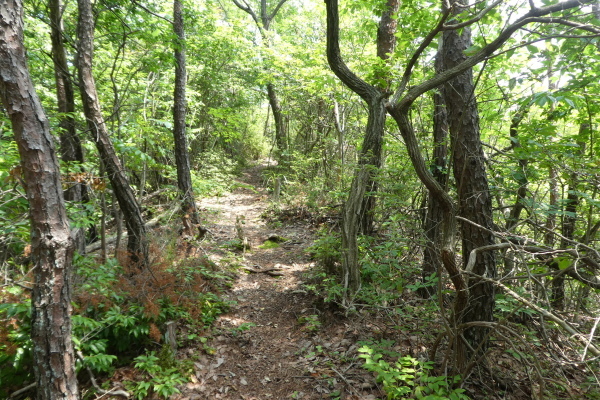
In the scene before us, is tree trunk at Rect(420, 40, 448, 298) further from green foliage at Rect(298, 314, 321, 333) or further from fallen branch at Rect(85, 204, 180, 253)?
fallen branch at Rect(85, 204, 180, 253)

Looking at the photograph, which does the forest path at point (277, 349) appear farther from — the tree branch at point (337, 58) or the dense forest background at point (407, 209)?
the tree branch at point (337, 58)

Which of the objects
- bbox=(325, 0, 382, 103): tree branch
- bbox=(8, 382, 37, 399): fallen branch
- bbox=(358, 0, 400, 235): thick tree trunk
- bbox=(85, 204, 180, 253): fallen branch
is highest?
bbox=(325, 0, 382, 103): tree branch

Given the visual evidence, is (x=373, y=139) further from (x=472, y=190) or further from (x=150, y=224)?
(x=150, y=224)

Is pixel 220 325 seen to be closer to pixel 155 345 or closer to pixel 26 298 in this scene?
pixel 155 345

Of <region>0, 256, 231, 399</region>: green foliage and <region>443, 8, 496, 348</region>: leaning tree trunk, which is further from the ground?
<region>443, 8, 496, 348</region>: leaning tree trunk

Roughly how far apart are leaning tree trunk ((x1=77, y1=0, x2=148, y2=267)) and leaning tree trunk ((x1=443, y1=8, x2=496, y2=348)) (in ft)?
14.3

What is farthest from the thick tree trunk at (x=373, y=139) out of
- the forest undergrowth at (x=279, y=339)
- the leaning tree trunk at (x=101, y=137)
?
the leaning tree trunk at (x=101, y=137)

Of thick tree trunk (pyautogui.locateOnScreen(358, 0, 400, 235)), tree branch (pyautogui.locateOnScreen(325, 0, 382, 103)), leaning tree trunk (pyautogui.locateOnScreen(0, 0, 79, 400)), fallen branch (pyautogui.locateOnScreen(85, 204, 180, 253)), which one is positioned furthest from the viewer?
fallen branch (pyautogui.locateOnScreen(85, 204, 180, 253))

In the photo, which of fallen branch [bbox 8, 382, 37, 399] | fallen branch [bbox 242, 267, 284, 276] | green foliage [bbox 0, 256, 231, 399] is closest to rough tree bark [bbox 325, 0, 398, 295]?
fallen branch [bbox 242, 267, 284, 276]

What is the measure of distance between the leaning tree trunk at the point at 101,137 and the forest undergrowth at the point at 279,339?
39cm

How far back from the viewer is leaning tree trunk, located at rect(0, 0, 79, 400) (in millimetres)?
2564

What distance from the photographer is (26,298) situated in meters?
3.46

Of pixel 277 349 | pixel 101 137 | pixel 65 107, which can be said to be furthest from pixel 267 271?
pixel 65 107

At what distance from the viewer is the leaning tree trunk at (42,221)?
2.56 metres
